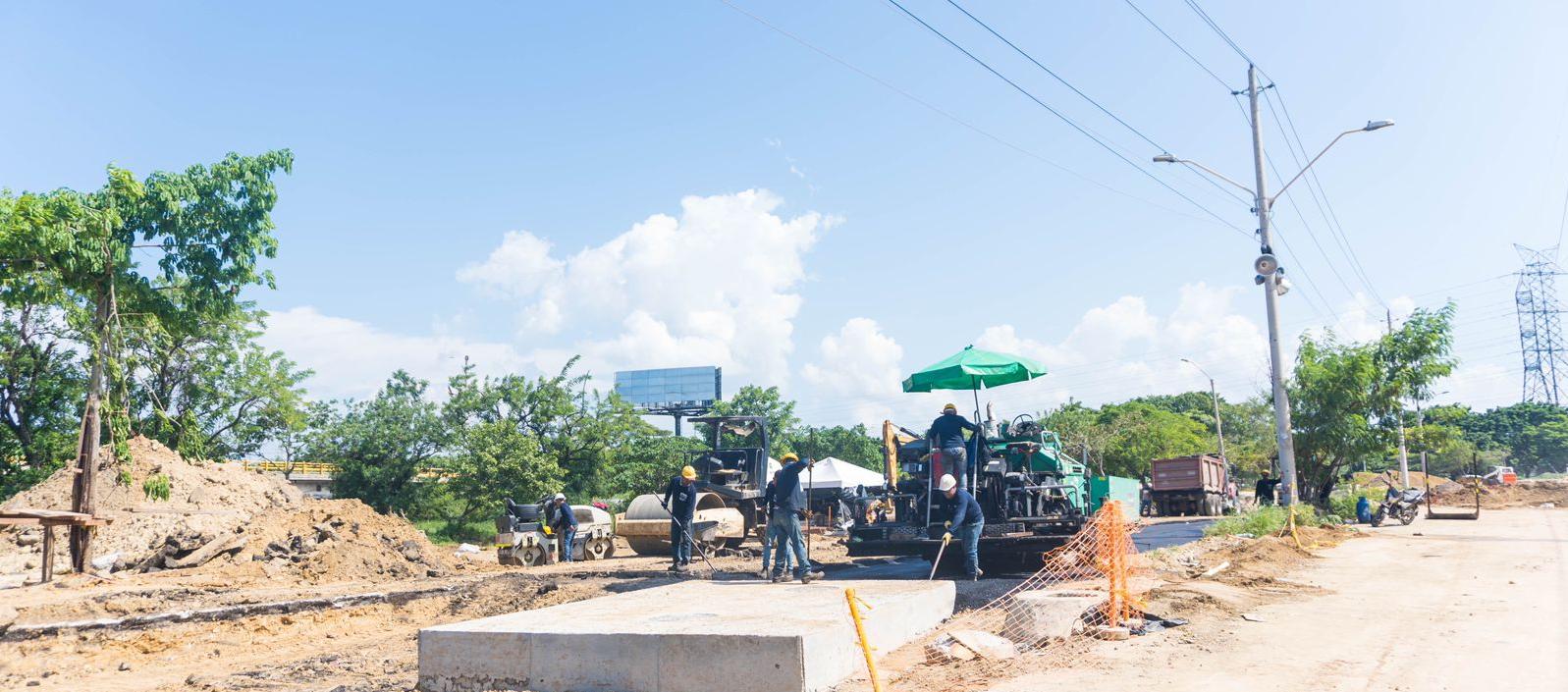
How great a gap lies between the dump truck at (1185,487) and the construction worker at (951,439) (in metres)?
24.0

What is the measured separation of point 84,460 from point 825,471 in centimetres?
1989

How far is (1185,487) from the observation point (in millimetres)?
33312

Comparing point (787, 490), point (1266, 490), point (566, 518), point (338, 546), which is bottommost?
point (338, 546)

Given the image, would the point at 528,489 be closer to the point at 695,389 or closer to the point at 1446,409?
the point at 1446,409

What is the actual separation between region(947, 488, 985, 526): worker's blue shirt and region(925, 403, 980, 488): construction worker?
29cm

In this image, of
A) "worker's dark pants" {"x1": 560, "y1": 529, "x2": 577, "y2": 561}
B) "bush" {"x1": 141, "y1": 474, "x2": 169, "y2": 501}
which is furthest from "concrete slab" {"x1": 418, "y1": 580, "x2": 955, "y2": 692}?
"bush" {"x1": 141, "y1": 474, "x2": 169, "y2": 501}

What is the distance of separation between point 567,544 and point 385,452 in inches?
654

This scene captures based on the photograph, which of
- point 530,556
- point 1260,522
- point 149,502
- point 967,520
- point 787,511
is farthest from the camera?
point 149,502

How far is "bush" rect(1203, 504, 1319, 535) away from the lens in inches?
672

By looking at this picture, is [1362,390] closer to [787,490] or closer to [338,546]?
[787,490]

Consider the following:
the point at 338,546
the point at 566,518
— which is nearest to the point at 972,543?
the point at 566,518

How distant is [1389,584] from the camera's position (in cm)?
1117

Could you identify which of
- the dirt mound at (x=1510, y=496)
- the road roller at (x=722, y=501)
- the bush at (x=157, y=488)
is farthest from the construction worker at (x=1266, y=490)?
the bush at (x=157, y=488)

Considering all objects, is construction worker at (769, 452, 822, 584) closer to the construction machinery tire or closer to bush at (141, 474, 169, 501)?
the construction machinery tire
